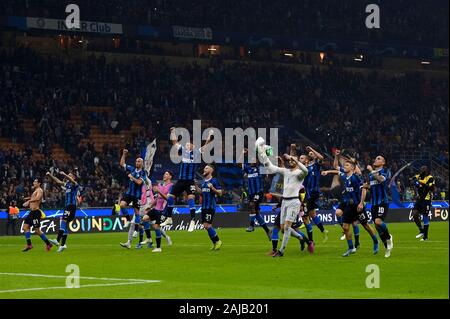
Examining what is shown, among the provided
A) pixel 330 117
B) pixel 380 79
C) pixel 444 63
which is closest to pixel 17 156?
pixel 330 117

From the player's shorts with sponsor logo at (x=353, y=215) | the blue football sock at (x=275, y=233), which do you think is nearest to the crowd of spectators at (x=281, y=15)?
the blue football sock at (x=275, y=233)

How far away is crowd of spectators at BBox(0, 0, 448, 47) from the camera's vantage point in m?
62.4

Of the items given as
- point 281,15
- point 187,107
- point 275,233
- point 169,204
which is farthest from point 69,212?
point 281,15

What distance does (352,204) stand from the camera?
2831 cm

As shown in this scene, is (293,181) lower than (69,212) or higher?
higher

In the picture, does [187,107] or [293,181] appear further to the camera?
[187,107]

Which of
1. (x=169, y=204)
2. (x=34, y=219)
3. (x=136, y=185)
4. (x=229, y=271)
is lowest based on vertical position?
(x=229, y=271)

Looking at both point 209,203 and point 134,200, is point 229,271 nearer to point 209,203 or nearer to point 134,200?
point 209,203

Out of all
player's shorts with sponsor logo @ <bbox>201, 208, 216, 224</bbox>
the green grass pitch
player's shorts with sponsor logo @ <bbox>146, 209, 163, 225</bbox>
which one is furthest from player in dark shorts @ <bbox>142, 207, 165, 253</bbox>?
player's shorts with sponsor logo @ <bbox>201, 208, 216, 224</bbox>

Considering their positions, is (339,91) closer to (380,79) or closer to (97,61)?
(380,79)

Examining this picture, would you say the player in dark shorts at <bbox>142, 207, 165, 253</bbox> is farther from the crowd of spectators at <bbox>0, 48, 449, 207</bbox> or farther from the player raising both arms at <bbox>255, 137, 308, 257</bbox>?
the crowd of spectators at <bbox>0, 48, 449, 207</bbox>

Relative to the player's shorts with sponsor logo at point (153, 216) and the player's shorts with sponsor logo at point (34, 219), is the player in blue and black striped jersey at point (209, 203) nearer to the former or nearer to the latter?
the player's shorts with sponsor logo at point (153, 216)

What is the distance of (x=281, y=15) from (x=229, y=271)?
49765 millimetres

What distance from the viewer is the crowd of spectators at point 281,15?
62.4 meters
